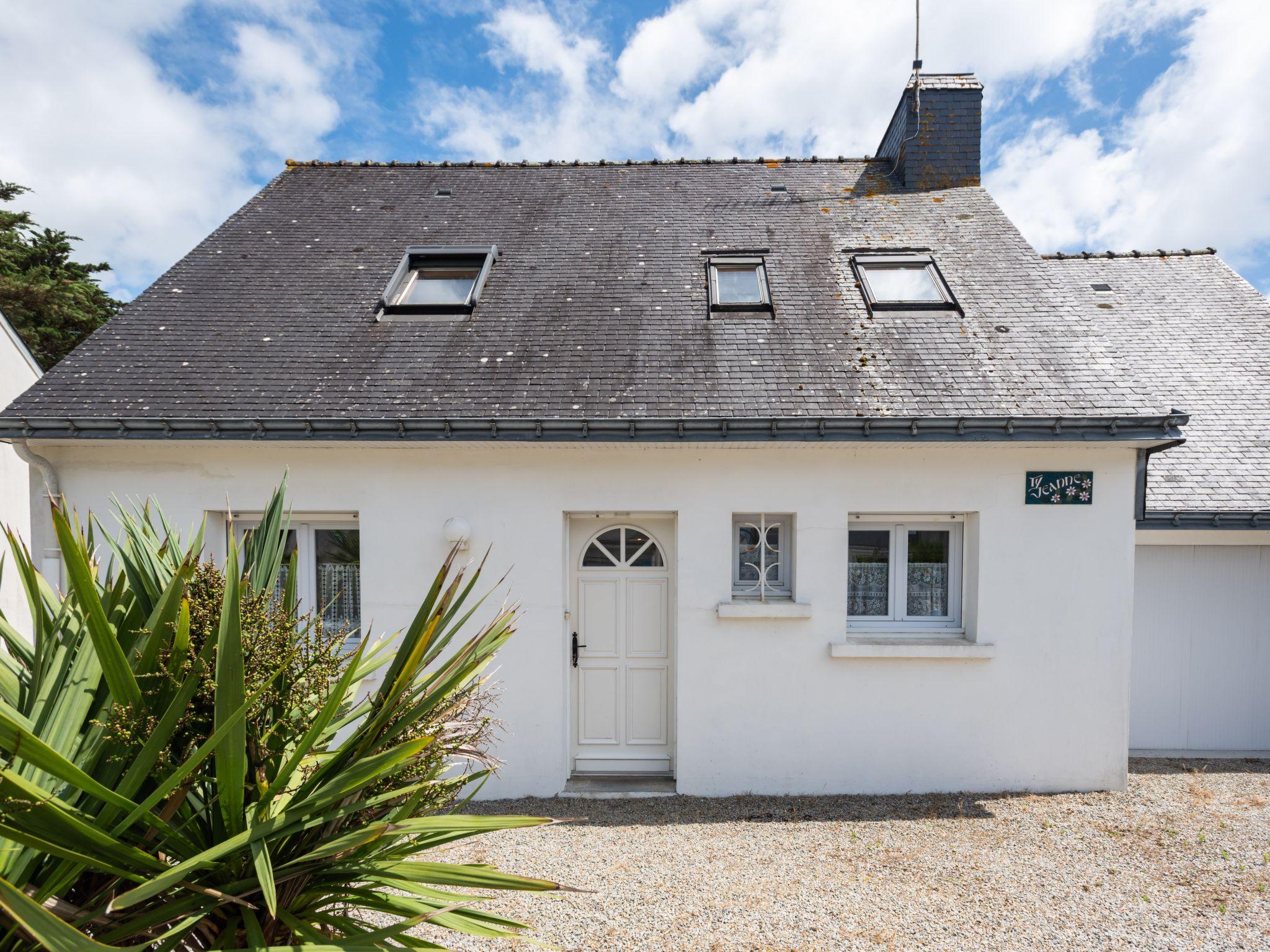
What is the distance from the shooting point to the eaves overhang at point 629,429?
17.7 feet

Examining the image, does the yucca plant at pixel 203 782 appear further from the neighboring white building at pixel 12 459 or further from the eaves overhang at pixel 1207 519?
the neighboring white building at pixel 12 459

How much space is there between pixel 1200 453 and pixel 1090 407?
2.75 metres

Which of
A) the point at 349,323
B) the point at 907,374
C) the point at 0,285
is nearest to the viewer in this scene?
the point at 907,374

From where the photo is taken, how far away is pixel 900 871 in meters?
4.50

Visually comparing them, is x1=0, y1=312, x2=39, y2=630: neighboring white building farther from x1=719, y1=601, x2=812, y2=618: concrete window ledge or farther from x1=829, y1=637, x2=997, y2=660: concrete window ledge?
x1=829, y1=637, x2=997, y2=660: concrete window ledge

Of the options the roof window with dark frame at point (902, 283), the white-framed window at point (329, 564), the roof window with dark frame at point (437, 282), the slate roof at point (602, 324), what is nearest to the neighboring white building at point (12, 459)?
the slate roof at point (602, 324)

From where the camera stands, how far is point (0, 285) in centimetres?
1984

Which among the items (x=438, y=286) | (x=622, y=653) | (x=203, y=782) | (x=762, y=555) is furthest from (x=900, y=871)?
(x=438, y=286)

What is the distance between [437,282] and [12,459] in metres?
9.42

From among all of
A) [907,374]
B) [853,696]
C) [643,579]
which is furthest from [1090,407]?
[643,579]

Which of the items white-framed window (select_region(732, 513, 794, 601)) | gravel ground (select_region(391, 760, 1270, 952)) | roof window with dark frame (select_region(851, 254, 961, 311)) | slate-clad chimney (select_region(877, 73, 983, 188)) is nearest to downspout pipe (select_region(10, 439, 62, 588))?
gravel ground (select_region(391, 760, 1270, 952))

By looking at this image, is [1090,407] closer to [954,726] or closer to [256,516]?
[954,726]

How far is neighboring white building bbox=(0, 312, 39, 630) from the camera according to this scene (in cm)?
1043

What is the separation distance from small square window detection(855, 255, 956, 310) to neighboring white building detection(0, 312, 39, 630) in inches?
506
